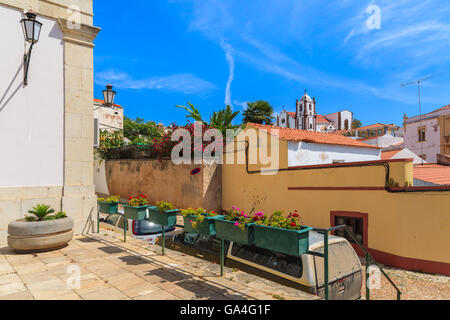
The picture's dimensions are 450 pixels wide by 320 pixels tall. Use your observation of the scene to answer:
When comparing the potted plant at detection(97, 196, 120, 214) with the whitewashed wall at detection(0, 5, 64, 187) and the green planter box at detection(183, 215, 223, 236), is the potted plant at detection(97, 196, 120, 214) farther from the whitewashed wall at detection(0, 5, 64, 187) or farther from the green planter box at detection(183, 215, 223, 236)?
the green planter box at detection(183, 215, 223, 236)

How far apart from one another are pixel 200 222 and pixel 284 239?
1.79 meters

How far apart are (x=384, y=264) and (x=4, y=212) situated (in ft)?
35.9

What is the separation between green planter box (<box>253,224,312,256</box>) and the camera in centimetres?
353

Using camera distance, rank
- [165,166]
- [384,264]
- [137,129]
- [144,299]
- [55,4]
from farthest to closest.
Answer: [137,129]
[165,166]
[384,264]
[55,4]
[144,299]

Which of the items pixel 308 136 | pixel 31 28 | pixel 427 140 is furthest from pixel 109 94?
pixel 427 140

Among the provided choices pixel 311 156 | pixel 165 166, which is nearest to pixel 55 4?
pixel 165 166

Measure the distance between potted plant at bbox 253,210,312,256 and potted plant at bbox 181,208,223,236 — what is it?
38.2 inches

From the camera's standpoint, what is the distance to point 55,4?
7715 millimetres

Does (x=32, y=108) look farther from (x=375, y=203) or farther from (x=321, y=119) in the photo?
(x=321, y=119)

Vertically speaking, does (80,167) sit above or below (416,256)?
above

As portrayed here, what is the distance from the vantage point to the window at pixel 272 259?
176 inches

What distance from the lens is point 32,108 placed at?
7367 mm
